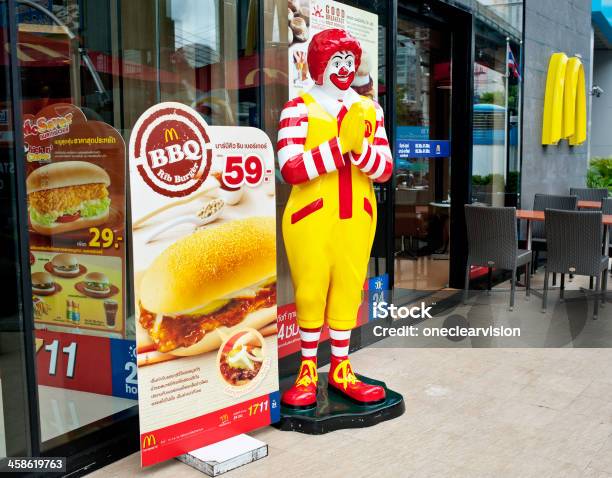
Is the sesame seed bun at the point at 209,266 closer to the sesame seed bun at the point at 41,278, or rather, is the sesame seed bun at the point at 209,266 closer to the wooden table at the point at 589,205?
the sesame seed bun at the point at 41,278

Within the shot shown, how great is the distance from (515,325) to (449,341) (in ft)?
2.56

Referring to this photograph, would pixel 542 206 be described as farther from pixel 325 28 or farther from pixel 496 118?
pixel 325 28

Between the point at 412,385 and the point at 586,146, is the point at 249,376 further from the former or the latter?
the point at 586,146

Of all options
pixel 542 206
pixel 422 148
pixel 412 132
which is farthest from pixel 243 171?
pixel 542 206

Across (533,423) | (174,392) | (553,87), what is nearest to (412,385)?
(533,423)

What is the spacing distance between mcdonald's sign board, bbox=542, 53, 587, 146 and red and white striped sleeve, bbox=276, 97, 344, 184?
597 cm

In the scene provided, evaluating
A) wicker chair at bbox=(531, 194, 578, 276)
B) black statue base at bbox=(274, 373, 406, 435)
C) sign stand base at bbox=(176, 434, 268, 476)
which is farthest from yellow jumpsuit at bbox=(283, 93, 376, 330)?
wicker chair at bbox=(531, 194, 578, 276)

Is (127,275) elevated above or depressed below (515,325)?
above

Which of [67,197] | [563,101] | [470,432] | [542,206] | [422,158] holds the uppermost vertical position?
[563,101]

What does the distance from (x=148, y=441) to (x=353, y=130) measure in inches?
63.6

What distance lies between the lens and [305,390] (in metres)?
3.63

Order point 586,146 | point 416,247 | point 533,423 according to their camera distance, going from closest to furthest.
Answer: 1. point 533,423
2. point 416,247
3. point 586,146

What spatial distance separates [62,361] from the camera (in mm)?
3297

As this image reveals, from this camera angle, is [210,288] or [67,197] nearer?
[210,288]
